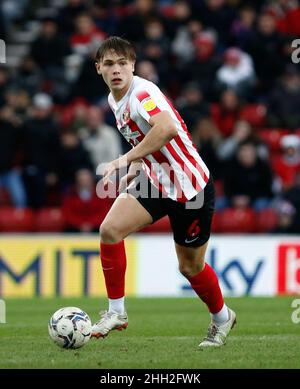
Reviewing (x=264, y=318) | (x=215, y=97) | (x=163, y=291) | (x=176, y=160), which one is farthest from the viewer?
(x=215, y=97)

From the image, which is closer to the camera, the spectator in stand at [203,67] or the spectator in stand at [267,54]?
the spectator in stand at [203,67]

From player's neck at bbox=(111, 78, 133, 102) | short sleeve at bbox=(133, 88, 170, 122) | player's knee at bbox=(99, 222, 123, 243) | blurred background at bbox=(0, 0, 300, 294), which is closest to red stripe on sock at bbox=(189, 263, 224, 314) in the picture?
player's knee at bbox=(99, 222, 123, 243)

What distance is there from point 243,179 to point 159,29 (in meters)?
3.39

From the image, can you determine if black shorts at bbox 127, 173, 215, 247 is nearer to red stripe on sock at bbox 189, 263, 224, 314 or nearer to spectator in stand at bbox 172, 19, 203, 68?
red stripe on sock at bbox 189, 263, 224, 314

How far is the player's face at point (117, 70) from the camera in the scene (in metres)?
7.79

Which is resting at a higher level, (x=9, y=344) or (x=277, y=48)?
(x=277, y=48)

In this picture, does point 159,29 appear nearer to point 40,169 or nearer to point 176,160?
point 40,169

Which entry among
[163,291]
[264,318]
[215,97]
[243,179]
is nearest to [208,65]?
[215,97]

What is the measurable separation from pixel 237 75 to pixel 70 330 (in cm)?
973

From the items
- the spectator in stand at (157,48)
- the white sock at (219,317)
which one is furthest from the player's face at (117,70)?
the spectator in stand at (157,48)

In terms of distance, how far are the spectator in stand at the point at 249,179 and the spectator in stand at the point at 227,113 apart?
1.03 m

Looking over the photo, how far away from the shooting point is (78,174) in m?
15.0

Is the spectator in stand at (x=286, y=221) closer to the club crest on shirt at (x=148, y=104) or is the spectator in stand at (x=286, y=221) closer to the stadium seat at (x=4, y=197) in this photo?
the stadium seat at (x=4, y=197)

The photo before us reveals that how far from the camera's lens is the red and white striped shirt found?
7.71 m
